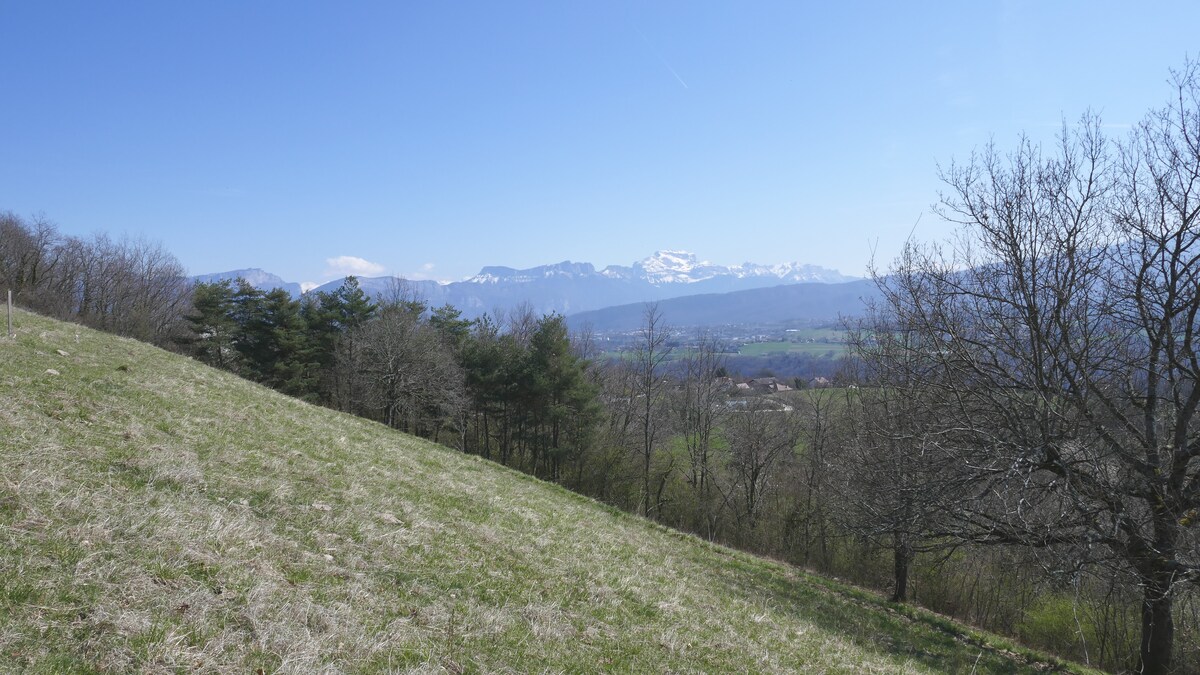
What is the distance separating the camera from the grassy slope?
14.4ft

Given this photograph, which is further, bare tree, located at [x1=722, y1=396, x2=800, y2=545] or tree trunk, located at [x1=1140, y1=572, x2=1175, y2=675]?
bare tree, located at [x1=722, y1=396, x2=800, y2=545]

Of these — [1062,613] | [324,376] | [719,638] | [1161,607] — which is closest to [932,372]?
[1161,607]

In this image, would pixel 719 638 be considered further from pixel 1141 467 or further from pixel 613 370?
pixel 613 370

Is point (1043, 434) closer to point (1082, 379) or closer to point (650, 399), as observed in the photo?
point (1082, 379)

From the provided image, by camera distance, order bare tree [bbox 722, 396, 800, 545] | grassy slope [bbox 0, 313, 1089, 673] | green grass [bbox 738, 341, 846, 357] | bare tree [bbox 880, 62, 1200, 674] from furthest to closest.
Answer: green grass [bbox 738, 341, 846, 357] < bare tree [bbox 722, 396, 800, 545] < bare tree [bbox 880, 62, 1200, 674] < grassy slope [bbox 0, 313, 1089, 673]

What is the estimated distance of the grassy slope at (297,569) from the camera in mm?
4391

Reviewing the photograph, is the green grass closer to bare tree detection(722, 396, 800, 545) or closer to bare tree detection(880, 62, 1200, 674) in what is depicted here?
bare tree detection(722, 396, 800, 545)

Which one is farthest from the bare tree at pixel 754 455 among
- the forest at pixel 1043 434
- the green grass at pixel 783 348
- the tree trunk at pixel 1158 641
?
the green grass at pixel 783 348

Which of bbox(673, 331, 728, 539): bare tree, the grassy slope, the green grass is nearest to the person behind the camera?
the grassy slope

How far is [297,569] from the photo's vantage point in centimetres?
602

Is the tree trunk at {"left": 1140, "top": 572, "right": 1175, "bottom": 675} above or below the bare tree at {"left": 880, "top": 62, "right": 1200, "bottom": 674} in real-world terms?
below

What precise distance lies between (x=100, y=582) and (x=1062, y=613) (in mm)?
30611

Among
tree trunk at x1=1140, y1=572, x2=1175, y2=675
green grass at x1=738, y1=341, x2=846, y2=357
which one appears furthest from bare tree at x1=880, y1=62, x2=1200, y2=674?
green grass at x1=738, y1=341, x2=846, y2=357

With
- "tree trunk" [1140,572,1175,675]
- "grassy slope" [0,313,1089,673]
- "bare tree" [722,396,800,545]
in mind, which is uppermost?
"grassy slope" [0,313,1089,673]
